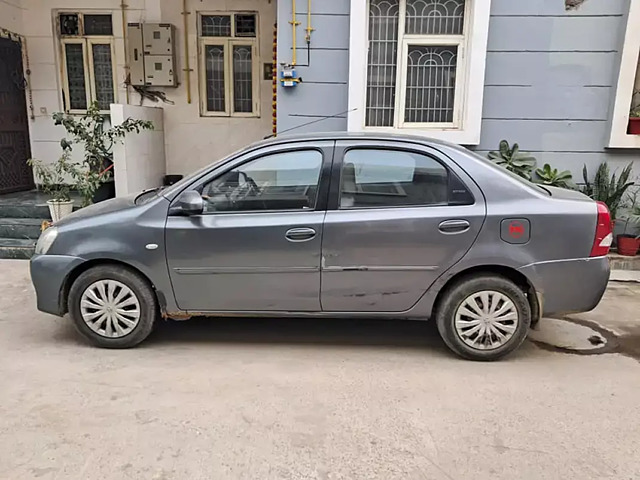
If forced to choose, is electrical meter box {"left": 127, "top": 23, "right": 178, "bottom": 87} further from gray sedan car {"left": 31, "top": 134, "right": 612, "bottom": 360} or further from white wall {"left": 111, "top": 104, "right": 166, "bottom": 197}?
gray sedan car {"left": 31, "top": 134, "right": 612, "bottom": 360}

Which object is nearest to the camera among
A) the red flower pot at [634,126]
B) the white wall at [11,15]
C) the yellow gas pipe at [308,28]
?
the yellow gas pipe at [308,28]

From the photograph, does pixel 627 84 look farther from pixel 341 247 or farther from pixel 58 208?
pixel 58 208

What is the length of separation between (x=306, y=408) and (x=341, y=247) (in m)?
1.10

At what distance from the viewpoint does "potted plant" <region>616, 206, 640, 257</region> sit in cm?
588

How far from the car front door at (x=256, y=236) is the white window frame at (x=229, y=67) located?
4.87 metres

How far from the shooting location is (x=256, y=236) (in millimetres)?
3514

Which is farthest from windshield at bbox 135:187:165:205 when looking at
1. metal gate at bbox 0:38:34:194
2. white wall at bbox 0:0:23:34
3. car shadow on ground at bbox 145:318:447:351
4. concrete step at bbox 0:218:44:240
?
white wall at bbox 0:0:23:34

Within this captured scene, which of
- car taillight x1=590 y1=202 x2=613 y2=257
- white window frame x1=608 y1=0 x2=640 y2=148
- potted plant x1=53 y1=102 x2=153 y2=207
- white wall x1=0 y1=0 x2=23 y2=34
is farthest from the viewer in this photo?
white wall x1=0 y1=0 x2=23 y2=34

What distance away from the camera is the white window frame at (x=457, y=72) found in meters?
5.61

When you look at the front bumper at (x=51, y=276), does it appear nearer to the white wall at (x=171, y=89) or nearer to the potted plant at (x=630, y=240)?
the white wall at (x=171, y=89)

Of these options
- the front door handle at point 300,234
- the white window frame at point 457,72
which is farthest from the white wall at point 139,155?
the front door handle at point 300,234

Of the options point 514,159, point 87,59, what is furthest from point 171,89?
point 514,159

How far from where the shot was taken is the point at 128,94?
323 inches

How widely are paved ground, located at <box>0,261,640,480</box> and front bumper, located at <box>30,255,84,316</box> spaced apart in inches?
14.0
